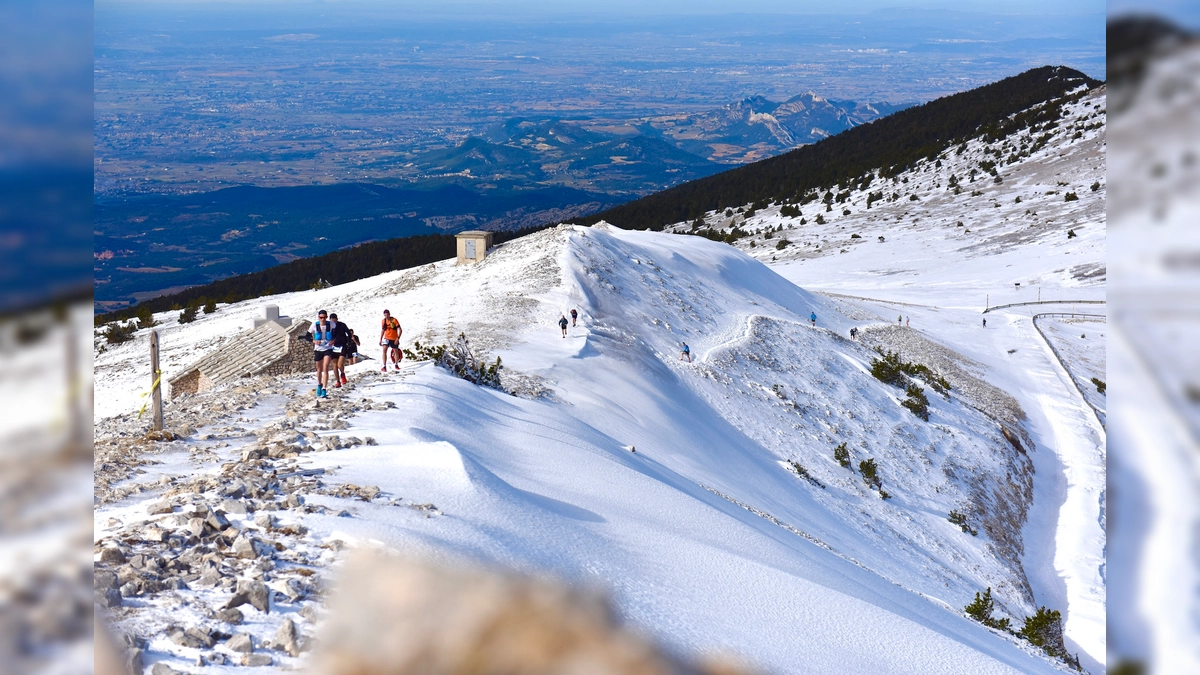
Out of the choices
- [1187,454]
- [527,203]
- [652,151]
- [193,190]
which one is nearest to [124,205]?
[193,190]

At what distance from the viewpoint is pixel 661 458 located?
13.3m

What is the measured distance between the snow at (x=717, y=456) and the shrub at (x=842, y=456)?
0.72 feet

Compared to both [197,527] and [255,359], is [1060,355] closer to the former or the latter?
[255,359]

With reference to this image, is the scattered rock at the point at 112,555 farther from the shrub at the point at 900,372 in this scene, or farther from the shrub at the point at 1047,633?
the shrub at the point at 900,372

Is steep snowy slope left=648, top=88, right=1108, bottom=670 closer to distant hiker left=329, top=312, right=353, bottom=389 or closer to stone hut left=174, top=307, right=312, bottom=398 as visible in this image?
distant hiker left=329, top=312, right=353, bottom=389

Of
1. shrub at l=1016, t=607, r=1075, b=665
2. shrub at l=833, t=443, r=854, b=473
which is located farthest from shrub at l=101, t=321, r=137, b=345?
shrub at l=1016, t=607, r=1075, b=665

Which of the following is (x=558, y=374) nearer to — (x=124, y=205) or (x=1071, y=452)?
(x=1071, y=452)

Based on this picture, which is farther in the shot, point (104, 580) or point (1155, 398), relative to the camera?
point (104, 580)

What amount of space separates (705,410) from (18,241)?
16.7m

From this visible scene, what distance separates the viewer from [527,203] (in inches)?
5369

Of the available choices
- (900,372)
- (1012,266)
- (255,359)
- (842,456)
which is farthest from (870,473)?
(1012,266)

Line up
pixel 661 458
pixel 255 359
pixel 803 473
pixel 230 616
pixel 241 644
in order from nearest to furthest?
pixel 241 644
pixel 230 616
pixel 661 458
pixel 255 359
pixel 803 473

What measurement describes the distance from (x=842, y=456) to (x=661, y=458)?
6882 mm


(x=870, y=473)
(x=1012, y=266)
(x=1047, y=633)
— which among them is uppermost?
(x=1012, y=266)
